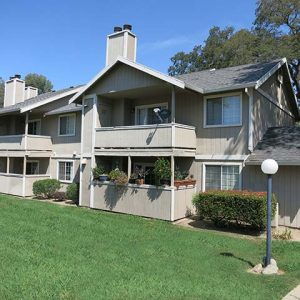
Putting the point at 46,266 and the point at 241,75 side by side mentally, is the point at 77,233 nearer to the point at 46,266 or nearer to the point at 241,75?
the point at 46,266

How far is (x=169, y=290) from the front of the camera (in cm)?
622

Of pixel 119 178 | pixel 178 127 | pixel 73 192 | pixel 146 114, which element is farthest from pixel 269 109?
pixel 73 192

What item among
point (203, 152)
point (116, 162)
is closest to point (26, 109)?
point (116, 162)

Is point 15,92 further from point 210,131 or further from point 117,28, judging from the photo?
point 210,131

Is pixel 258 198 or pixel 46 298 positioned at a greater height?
pixel 258 198

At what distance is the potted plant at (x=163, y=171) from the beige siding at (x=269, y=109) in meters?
3.83

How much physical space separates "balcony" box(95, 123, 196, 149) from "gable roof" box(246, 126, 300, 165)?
2.83 meters

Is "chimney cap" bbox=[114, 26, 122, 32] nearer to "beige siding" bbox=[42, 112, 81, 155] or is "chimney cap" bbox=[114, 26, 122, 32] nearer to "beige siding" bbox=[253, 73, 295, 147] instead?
"beige siding" bbox=[42, 112, 81, 155]

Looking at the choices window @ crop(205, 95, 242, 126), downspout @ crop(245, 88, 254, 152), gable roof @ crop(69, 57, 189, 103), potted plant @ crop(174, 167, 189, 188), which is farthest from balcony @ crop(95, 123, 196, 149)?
downspout @ crop(245, 88, 254, 152)

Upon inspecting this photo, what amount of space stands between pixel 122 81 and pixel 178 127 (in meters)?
4.08

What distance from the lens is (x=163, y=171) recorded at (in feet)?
46.5

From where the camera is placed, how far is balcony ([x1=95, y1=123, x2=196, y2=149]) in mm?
14500

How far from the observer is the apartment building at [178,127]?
47.0ft

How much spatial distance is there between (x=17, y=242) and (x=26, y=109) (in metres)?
13.9
